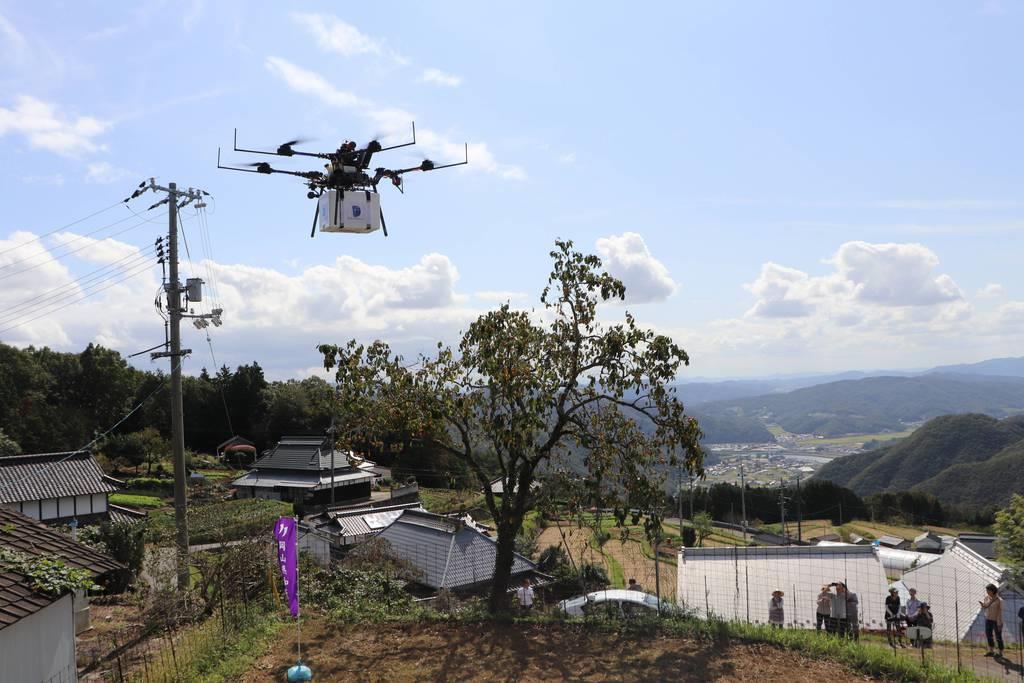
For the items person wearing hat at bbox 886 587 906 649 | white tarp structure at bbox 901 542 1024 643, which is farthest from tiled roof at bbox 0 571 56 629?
white tarp structure at bbox 901 542 1024 643

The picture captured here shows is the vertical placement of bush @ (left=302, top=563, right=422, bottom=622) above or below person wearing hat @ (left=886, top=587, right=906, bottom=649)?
above

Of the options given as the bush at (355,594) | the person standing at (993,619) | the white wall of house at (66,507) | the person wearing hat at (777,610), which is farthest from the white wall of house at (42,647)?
the white wall of house at (66,507)

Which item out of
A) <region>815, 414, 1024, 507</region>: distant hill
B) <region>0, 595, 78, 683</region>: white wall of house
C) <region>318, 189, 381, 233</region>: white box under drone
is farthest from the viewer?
<region>815, 414, 1024, 507</region>: distant hill

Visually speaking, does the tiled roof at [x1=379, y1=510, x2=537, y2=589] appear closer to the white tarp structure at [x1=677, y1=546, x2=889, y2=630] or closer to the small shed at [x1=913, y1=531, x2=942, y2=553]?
the white tarp structure at [x1=677, y1=546, x2=889, y2=630]

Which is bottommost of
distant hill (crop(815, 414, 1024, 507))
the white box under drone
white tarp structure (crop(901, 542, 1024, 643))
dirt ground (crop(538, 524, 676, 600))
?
distant hill (crop(815, 414, 1024, 507))

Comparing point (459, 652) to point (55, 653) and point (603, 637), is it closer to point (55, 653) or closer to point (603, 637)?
point (603, 637)
